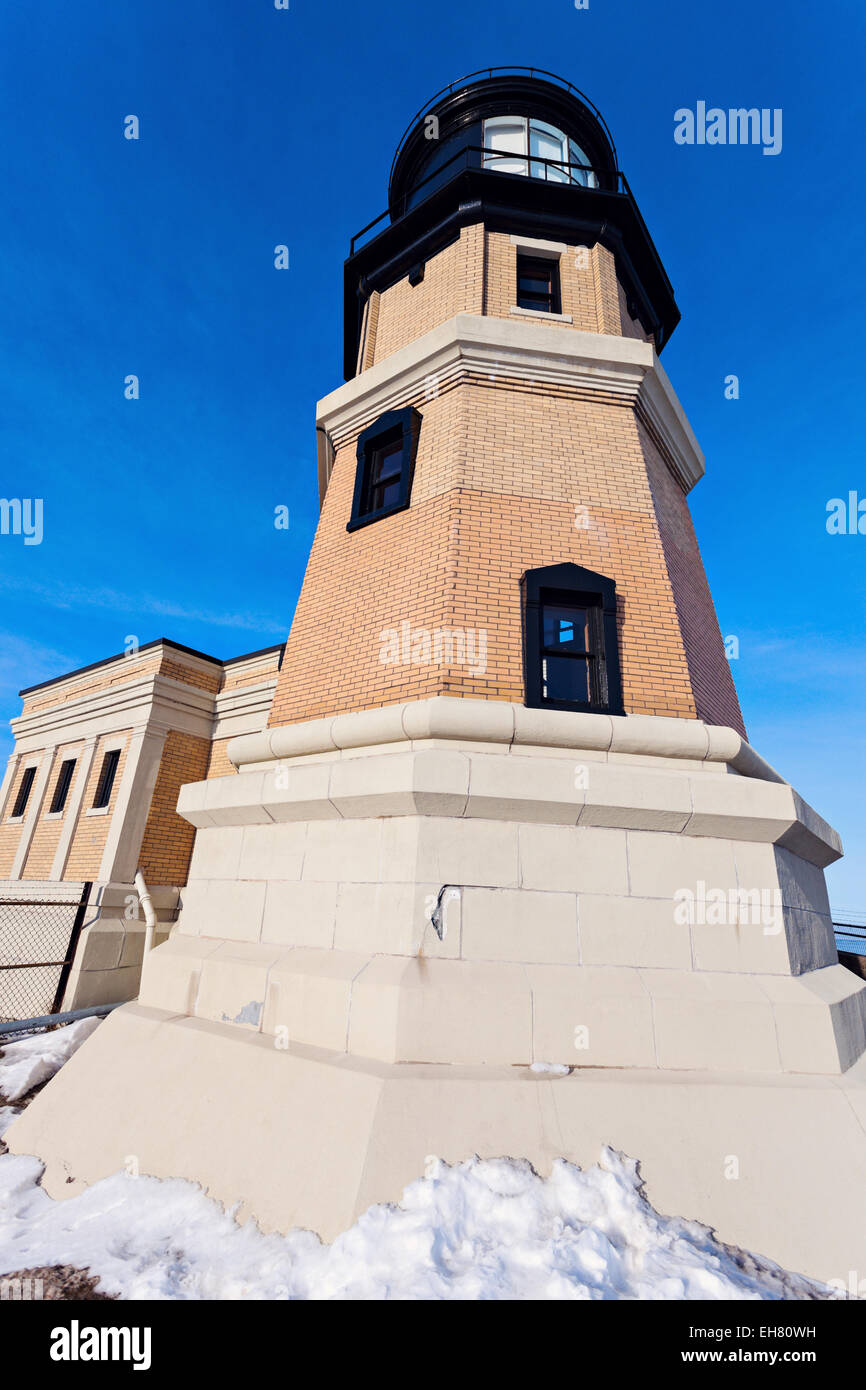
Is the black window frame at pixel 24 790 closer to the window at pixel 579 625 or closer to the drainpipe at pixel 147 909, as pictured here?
the drainpipe at pixel 147 909

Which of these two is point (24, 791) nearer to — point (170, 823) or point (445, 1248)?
point (170, 823)

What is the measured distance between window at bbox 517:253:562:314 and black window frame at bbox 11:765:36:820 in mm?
17231

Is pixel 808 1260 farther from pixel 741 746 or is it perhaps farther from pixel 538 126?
pixel 538 126

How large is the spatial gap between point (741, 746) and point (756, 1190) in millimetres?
3355

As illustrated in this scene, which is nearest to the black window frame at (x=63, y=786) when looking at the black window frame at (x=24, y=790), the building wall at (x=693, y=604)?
the black window frame at (x=24, y=790)

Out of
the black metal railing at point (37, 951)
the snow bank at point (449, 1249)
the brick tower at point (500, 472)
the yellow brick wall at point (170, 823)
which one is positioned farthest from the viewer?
the yellow brick wall at point (170, 823)

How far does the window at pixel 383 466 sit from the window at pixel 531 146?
705cm

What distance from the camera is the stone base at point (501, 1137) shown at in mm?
3455

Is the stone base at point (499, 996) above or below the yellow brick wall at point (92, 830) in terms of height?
below

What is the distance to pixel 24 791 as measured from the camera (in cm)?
1714

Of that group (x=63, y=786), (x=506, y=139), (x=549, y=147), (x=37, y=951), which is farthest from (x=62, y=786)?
(x=549, y=147)

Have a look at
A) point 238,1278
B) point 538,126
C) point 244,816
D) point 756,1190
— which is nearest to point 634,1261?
point 756,1190

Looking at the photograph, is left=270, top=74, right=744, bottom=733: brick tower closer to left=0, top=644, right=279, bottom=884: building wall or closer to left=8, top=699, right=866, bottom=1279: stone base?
left=8, top=699, right=866, bottom=1279: stone base

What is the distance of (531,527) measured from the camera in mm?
6574
